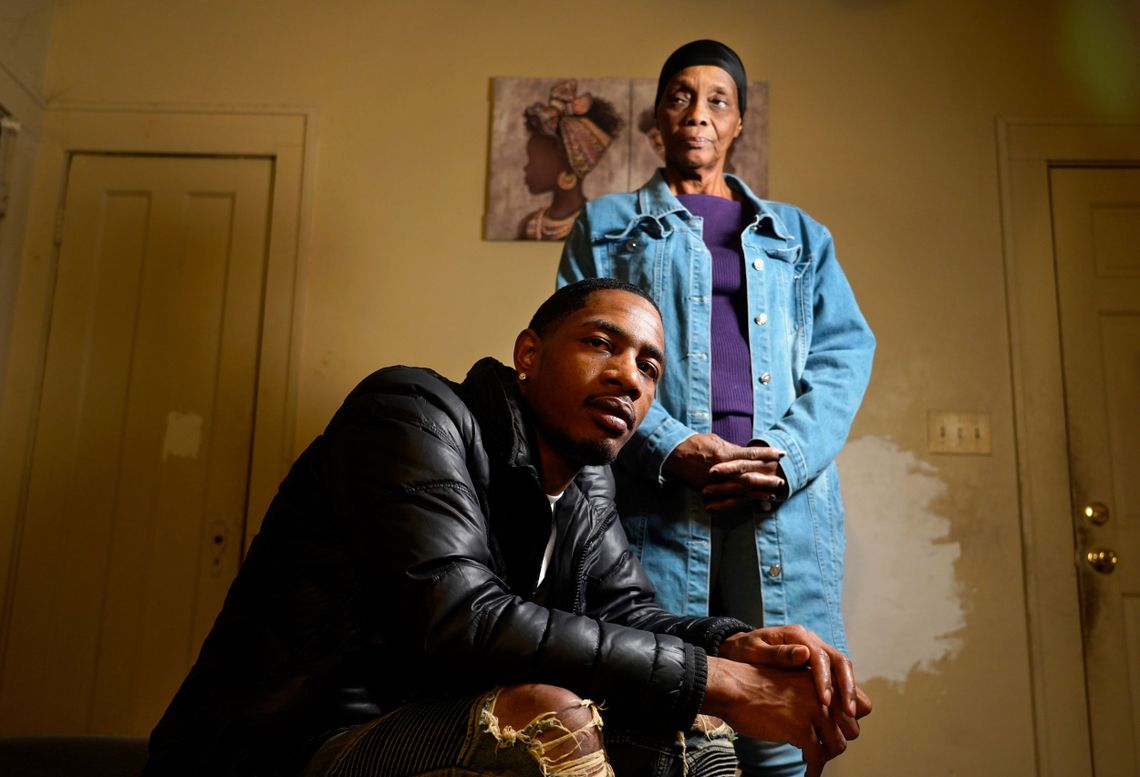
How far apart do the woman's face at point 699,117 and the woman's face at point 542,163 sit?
0.80 meters

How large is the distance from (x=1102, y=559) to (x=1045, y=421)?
0.41 metres

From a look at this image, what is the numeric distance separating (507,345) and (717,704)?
5.32ft

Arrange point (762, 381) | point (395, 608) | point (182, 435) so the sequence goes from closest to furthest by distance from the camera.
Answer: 1. point (395, 608)
2. point (762, 381)
3. point (182, 435)

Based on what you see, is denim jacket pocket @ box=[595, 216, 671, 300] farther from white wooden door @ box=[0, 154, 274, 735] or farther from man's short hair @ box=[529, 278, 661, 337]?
white wooden door @ box=[0, 154, 274, 735]

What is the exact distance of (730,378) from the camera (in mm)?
1834

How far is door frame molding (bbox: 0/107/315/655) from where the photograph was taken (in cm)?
270

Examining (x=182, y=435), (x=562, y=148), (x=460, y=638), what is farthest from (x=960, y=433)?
(x=182, y=435)

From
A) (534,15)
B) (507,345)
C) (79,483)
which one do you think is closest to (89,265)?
(79,483)

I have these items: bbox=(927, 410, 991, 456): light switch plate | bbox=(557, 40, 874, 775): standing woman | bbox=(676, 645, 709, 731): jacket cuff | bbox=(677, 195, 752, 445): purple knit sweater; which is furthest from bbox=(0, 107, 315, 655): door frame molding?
bbox=(927, 410, 991, 456): light switch plate

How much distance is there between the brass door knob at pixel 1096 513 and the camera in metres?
2.62

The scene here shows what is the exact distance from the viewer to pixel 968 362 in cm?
271

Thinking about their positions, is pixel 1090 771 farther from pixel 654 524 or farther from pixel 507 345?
pixel 507 345

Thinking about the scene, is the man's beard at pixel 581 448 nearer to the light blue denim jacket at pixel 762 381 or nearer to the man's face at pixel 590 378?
the man's face at pixel 590 378

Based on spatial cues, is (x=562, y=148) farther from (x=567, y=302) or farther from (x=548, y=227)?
(x=567, y=302)
